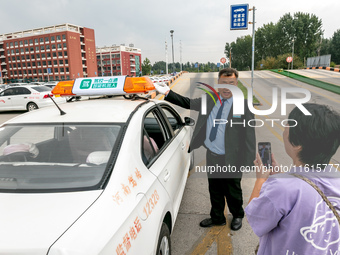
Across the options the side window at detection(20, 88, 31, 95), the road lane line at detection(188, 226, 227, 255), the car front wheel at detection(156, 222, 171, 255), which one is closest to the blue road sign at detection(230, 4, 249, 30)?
the side window at detection(20, 88, 31, 95)

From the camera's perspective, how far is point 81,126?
205 cm

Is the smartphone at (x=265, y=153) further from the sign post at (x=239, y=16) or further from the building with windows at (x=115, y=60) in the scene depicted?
the building with windows at (x=115, y=60)

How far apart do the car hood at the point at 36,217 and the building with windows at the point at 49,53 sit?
77018 millimetres

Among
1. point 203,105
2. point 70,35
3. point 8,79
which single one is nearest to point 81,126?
point 203,105

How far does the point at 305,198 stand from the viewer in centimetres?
95

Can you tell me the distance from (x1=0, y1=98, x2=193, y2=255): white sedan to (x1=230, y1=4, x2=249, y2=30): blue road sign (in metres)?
13.4

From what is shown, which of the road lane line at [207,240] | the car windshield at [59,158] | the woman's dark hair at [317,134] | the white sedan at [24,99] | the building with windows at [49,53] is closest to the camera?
the woman's dark hair at [317,134]

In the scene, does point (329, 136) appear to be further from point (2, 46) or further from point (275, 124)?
point (2, 46)

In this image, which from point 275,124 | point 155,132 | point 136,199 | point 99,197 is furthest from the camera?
point 275,124

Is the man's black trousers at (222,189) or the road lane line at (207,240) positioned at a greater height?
the man's black trousers at (222,189)

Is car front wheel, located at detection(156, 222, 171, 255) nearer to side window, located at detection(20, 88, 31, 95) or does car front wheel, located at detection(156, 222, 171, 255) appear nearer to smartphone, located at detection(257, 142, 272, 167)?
smartphone, located at detection(257, 142, 272, 167)

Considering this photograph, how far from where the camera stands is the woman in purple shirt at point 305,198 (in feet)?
3.13

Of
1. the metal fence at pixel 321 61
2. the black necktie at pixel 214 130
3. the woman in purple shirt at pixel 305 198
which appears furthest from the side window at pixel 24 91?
the metal fence at pixel 321 61

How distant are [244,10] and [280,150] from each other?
11.0m
